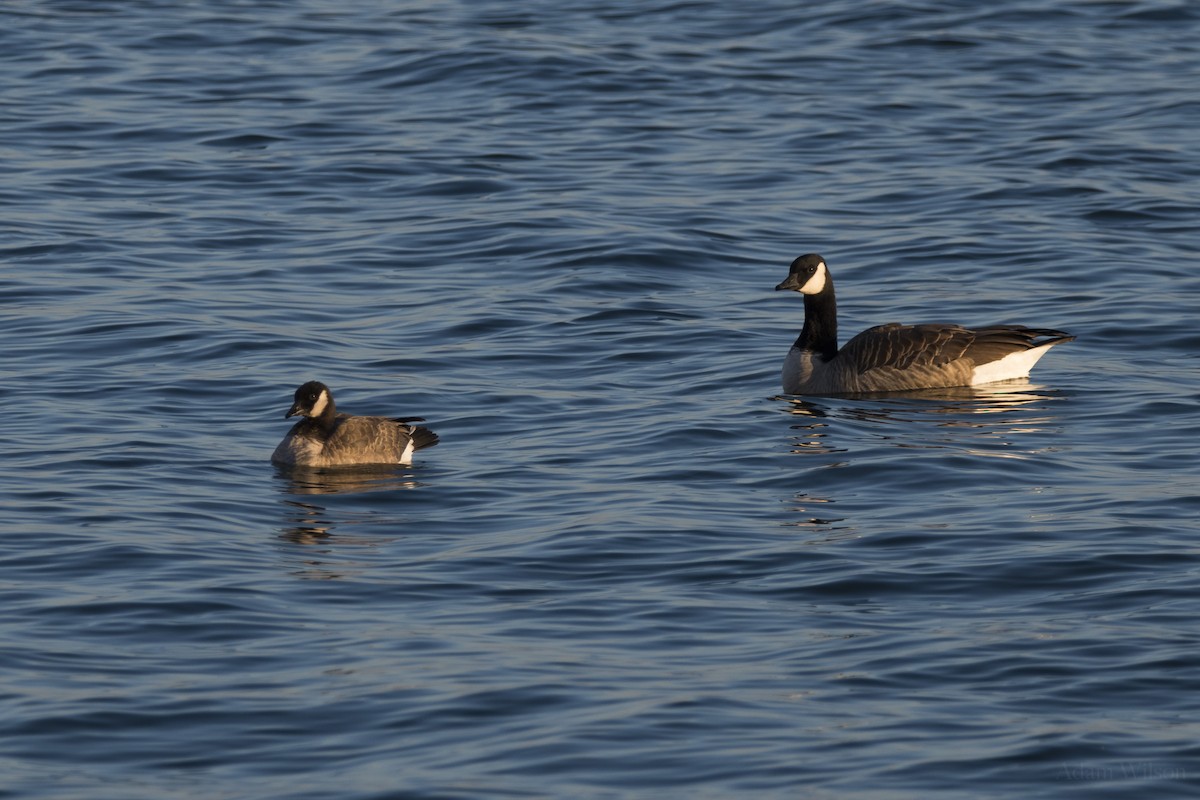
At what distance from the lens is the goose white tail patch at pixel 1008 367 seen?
1734cm

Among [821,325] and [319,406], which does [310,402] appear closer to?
[319,406]

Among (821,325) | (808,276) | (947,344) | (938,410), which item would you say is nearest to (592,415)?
(821,325)

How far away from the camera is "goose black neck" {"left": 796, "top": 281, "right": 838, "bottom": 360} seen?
18.0m

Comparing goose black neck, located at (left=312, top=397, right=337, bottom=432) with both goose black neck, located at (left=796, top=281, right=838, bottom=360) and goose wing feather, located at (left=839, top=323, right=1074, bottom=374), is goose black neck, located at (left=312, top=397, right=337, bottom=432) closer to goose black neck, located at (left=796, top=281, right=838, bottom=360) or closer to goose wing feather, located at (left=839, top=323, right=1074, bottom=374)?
goose black neck, located at (left=796, top=281, right=838, bottom=360)

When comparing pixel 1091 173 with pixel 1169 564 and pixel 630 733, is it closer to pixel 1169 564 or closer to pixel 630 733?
pixel 1169 564

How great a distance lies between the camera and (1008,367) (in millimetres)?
17469

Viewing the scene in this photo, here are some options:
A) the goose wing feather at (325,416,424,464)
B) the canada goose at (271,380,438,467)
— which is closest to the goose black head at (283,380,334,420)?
Answer: the canada goose at (271,380,438,467)

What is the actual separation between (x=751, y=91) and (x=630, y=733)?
70.5 ft

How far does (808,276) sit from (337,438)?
210 inches

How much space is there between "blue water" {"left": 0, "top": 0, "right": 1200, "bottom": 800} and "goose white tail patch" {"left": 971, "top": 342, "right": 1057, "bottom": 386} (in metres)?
0.34

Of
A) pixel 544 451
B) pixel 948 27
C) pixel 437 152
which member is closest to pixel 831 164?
pixel 437 152

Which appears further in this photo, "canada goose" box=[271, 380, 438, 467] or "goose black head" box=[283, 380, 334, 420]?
"goose black head" box=[283, 380, 334, 420]

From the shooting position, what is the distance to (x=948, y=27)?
33.8 metres

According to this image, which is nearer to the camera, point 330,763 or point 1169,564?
point 330,763
